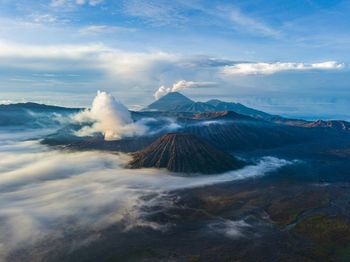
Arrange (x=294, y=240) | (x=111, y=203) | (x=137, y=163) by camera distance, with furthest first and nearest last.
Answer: (x=137, y=163) → (x=111, y=203) → (x=294, y=240)

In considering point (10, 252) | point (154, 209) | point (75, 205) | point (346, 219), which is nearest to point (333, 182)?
point (346, 219)

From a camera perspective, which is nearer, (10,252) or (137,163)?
(10,252)

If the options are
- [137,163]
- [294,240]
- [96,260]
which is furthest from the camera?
[137,163]

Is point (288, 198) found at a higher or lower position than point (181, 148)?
lower

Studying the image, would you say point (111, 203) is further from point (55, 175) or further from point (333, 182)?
point (333, 182)

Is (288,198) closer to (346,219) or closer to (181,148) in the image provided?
(346,219)

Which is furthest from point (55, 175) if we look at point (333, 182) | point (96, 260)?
point (333, 182)
